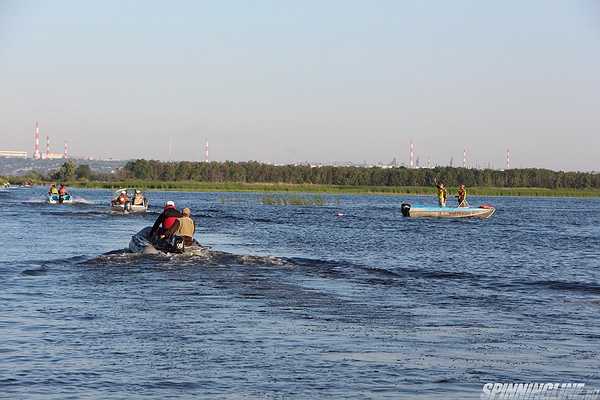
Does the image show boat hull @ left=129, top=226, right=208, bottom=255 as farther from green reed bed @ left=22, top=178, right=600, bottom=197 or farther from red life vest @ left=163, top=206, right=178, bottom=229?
green reed bed @ left=22, top=178, right=600, bottom=197

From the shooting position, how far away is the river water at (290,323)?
1331cm

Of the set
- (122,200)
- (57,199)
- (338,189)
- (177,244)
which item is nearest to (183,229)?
(177,244)

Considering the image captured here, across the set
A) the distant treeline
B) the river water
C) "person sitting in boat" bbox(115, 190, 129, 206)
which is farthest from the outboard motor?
the distant treeline

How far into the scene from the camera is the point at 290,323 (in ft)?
59.0

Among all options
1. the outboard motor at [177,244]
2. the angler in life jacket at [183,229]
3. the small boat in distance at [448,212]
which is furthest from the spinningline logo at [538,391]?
the small boat in distance at [448,212]

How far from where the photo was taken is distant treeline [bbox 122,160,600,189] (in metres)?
170

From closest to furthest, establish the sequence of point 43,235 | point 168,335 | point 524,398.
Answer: point 524,398
point 168,335
point 43,235

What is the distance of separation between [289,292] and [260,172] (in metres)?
164

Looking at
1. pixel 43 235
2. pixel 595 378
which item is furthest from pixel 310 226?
pixel 595 378

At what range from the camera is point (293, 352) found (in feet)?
49.8

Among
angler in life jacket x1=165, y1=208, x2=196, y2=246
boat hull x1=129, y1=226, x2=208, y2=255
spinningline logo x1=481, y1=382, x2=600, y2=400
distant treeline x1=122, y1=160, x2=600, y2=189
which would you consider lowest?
spinningline logo x1=481, y1=382, x2=600, y2=400

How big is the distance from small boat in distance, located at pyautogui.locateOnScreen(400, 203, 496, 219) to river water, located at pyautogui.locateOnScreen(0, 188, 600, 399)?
89.6ft

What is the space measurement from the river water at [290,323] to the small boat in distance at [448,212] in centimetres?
2731

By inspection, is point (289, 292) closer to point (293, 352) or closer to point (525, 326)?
point (525, 326)
